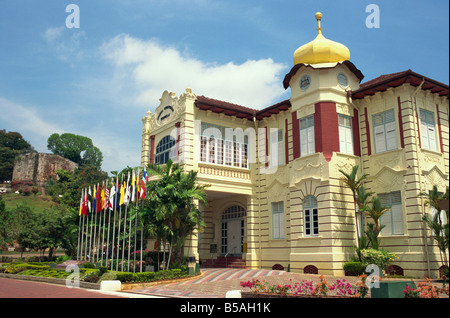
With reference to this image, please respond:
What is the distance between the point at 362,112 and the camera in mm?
24188

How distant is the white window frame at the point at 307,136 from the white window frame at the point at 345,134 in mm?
1577

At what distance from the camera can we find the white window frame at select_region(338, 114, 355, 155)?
924 inches

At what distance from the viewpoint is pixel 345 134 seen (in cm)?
2370

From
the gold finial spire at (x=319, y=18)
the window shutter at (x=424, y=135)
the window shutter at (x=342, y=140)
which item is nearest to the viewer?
the window shutter at (x=424, y=135)

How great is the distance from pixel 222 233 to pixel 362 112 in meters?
13.3

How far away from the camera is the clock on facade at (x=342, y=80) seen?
24000 mm

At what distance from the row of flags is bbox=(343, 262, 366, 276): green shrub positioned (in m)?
11.0

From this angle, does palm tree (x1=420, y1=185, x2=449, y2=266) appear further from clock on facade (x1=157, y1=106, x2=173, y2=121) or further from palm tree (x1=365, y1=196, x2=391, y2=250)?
clock on facade (x1=157, y1=106, x2=173, y2=121)

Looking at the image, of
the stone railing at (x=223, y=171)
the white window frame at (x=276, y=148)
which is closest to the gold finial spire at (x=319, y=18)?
the white window frame at (x=276, y=148)

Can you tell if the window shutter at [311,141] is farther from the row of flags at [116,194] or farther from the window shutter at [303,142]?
the row of flags at [116,194]

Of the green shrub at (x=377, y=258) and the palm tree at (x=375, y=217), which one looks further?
the palm tree at (x=375, y=217)

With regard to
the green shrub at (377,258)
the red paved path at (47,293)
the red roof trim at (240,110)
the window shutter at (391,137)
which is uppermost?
the red roof trim at (240,110)

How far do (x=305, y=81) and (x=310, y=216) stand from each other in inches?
318
